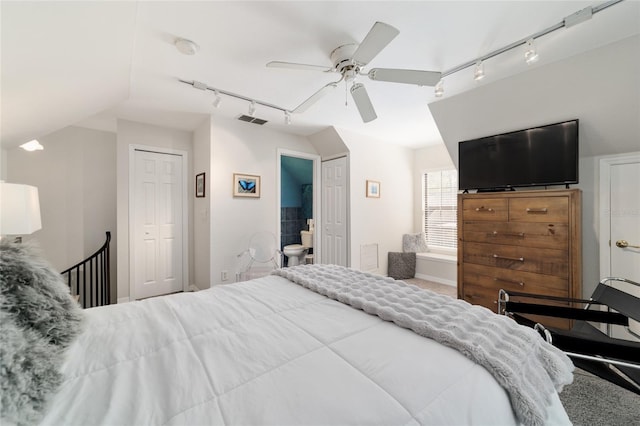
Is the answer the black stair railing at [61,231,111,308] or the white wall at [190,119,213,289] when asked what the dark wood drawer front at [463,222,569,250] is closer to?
the white wall at [190,119,213,289]

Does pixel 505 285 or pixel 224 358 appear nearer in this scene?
pixel 224 358

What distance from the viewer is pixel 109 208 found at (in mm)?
3645

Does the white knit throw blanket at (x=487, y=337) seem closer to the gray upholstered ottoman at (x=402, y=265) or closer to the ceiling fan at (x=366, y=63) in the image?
the ceiling fan at (x=366, y=63)

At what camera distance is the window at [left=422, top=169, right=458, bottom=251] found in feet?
14.8

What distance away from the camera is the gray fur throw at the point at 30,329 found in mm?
546

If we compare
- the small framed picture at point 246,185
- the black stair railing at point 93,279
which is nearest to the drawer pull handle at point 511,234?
the small framed picture at point 246,185

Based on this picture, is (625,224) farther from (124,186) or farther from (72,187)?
(72,187)

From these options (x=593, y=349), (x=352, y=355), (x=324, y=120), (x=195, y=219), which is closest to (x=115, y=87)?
(x=195, y=219)

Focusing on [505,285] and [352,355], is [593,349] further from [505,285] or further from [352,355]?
[352,355]

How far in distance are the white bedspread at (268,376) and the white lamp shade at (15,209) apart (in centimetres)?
116

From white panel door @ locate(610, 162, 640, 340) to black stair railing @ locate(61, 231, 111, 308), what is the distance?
5.41 meters

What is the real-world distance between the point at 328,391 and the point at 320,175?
13.3 ft

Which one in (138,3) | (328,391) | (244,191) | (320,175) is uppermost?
(138,3)

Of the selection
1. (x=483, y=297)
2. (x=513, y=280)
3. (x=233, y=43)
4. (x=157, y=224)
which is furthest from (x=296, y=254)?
(x=233, y=43)
